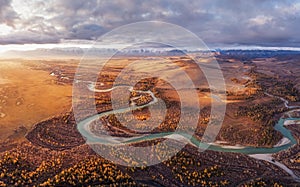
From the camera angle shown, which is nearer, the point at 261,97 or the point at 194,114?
the point at 194,114

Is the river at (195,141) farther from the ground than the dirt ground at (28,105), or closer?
closer

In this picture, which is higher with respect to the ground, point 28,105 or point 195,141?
point 28,105

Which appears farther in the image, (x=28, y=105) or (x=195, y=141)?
(x=28, y=105)

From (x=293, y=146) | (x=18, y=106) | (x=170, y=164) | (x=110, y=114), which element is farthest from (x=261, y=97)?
(x=18, y=106)

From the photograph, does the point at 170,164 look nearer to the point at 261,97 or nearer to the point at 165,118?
the point at 165,118

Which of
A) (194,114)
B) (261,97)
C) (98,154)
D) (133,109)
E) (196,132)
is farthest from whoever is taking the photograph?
(261,97)

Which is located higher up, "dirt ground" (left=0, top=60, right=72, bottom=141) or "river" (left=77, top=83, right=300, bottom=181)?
"dirt ground" (left=0, top=60, right=72, bottom=141)

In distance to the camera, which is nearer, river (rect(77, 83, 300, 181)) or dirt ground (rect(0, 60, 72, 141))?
river (rect(77, 83, 300, 181))

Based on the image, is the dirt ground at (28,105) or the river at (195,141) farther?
the dirt ground at (28,105)

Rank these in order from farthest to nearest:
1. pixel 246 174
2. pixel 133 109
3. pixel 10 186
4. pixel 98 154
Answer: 1. pixel 133 109
2. pixel 98 154
3. pixel 246 174
4. pixel 10 186

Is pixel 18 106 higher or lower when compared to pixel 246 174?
higher
